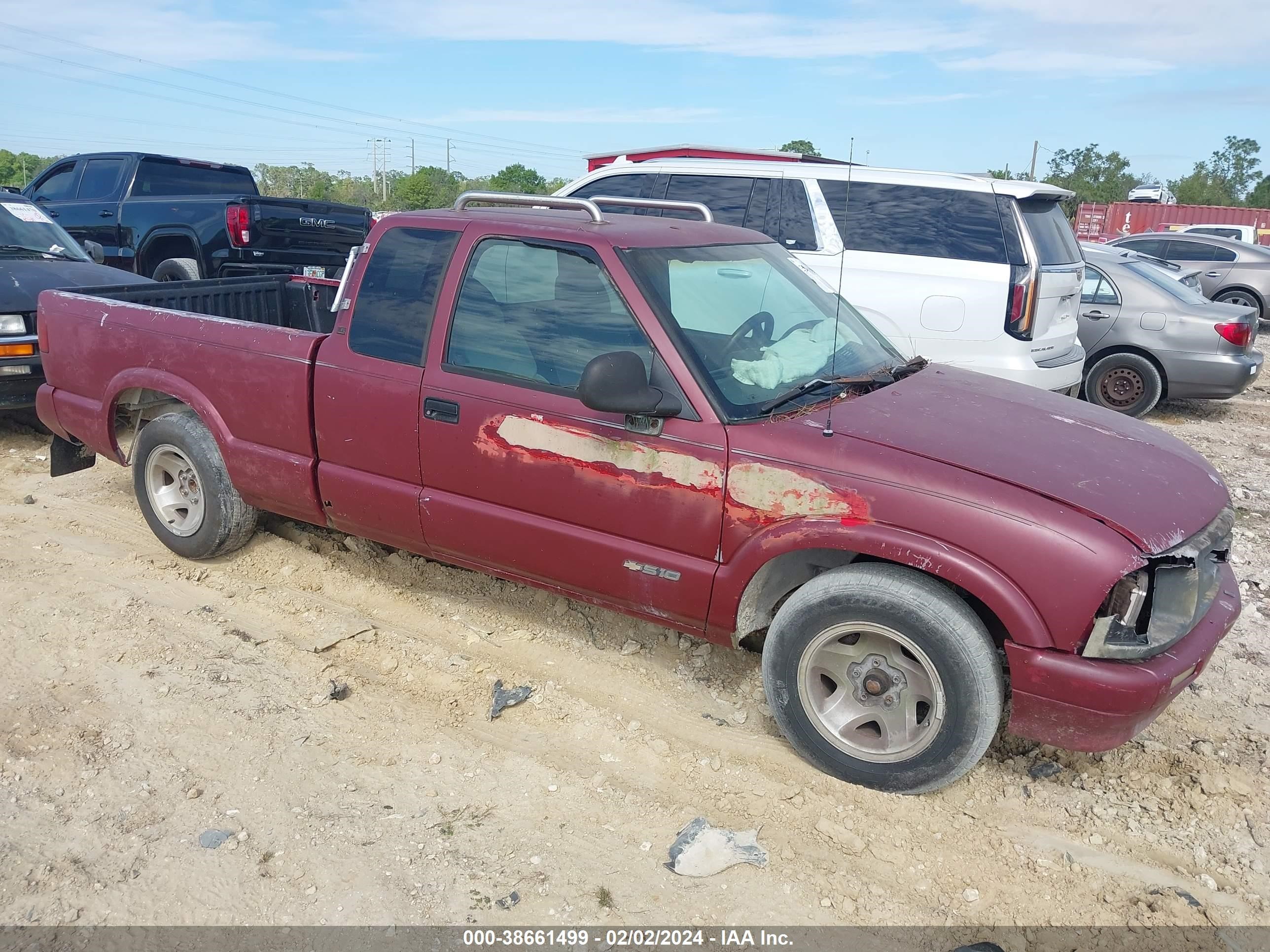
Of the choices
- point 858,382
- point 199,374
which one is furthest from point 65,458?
point 858,382

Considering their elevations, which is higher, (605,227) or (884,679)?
(605,227)

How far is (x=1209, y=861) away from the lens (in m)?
3.03

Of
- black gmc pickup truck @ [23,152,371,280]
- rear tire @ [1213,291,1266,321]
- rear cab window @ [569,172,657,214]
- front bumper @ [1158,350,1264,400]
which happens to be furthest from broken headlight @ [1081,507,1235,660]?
rear tire @ [1213,291,1266,321]

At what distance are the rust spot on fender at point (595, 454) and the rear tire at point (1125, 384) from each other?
7.50m

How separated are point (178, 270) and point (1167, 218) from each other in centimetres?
3403

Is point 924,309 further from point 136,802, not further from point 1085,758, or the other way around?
point 136,802

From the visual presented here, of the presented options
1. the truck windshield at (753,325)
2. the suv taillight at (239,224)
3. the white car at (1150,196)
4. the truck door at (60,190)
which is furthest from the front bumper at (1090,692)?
the white car at (1150,196)

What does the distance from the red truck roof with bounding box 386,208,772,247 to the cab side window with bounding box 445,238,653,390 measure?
0.30ft

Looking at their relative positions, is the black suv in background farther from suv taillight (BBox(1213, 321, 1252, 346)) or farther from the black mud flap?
suv taillight (BBox(1213, 321, 1252, 346))

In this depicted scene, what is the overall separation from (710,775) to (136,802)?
195 cm

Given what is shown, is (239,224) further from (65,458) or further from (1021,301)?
(1021,301)

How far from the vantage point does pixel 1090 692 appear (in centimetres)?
288

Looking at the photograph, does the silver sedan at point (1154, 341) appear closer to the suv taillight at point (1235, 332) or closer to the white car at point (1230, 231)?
the suv taillight at point (1235, 332)

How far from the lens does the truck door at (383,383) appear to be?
397cm
